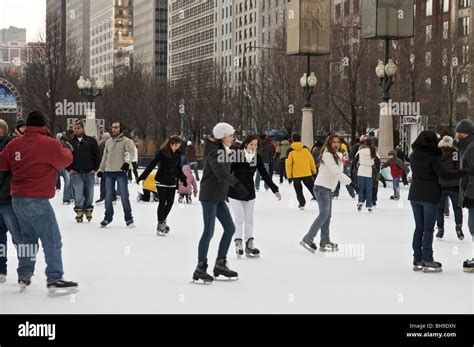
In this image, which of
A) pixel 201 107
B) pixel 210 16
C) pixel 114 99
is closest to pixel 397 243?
pixel 201 107

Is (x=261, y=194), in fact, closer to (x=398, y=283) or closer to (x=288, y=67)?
(x=398, y=283)

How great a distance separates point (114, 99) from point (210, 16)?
7131 centimetres

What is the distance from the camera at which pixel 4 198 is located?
8.98m

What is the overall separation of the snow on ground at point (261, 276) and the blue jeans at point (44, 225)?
11.2 inches

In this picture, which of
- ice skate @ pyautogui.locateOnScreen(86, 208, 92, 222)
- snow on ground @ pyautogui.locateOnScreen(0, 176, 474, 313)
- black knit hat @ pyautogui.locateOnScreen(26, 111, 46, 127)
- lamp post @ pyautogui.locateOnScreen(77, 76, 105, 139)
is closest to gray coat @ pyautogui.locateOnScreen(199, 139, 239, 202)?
snow on ground @ pyautogui.locateOnScreen(0, 176, 474, 313)

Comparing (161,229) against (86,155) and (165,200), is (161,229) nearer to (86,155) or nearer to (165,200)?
(165,200)

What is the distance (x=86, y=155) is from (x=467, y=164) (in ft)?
25.7

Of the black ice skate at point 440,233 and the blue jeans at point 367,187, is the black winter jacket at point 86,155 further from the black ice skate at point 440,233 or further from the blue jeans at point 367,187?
Result: the black ice skate at point 440,233

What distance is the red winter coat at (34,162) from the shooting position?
8477mm

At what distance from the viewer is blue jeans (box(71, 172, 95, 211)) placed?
16.2 m

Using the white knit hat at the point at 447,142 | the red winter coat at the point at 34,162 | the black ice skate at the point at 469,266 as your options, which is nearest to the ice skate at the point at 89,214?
the white knit hat at the point at 447,142

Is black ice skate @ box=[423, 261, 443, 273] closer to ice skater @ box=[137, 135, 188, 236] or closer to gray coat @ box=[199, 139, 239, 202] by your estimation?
gray coat @ box=[199, 139, 239, 202]
